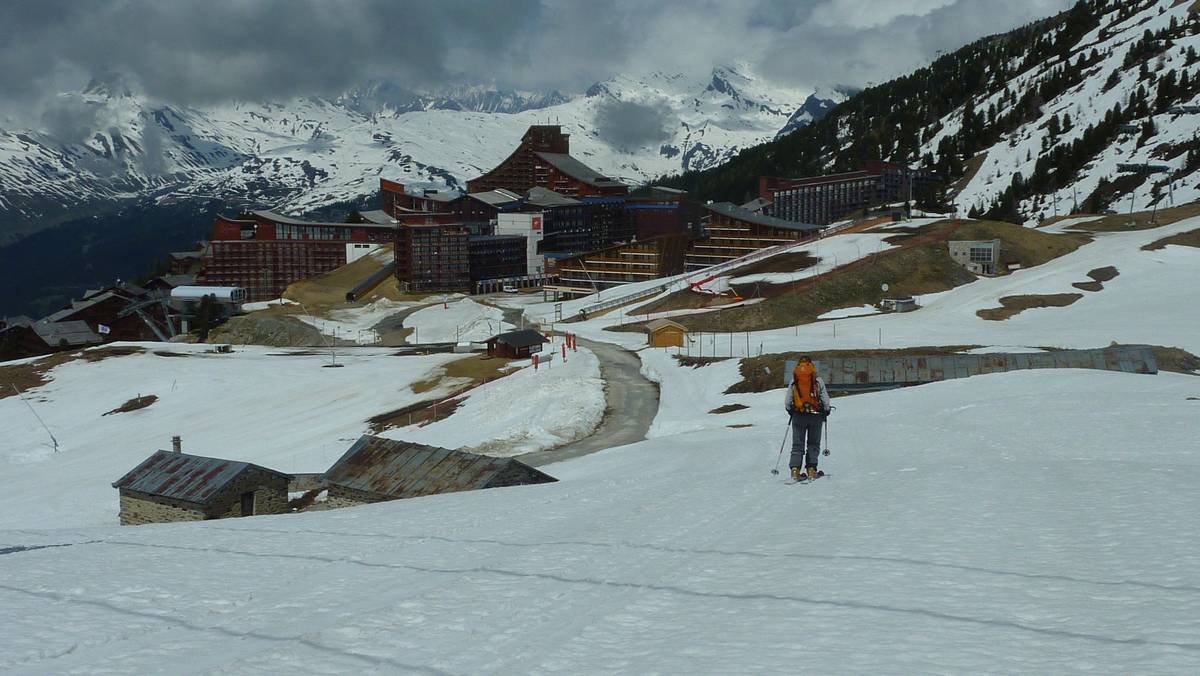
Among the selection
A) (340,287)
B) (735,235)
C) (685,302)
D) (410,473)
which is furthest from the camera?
(340,287)

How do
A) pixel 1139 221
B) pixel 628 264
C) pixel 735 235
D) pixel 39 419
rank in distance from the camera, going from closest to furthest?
1. pixel 39 419
2. pixel 1139 221
3. pixel 735 235
4. pixel 628 264

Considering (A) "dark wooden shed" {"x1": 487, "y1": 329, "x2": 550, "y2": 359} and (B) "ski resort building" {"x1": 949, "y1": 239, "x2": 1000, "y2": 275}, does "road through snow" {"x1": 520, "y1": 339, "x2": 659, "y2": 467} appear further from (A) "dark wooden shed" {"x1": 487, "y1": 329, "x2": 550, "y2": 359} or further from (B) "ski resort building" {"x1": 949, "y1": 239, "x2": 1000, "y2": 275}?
(B) "ski resort building" {"x1": 949, "y1": 239, "x2": 1000, "y2": 275}

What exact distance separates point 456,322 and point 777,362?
6791 centimetres

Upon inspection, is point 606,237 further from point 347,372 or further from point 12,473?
point 12,473

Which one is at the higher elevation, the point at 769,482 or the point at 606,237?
the point at 606,237

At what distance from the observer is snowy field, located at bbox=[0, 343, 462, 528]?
61.5 metres

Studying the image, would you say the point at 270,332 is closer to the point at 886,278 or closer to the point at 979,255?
the point at 886,278

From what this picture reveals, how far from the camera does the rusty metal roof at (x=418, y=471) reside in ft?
107

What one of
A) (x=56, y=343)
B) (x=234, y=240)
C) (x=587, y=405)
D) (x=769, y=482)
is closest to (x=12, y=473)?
(x=587, y=405)

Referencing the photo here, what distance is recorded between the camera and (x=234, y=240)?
186750mm

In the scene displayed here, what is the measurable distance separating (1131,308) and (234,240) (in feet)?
492

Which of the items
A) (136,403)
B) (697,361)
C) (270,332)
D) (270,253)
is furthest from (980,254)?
(270,253)

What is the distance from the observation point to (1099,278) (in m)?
97.7

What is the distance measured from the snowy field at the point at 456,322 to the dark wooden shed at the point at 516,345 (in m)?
20.0
